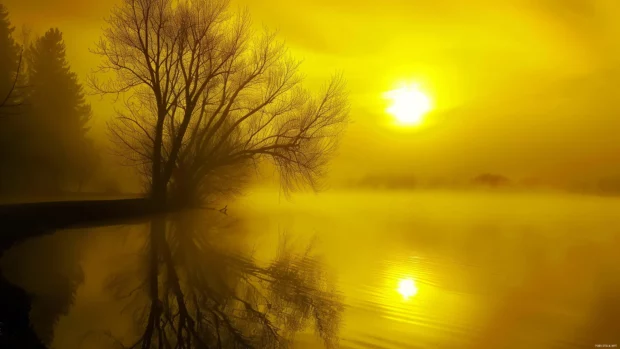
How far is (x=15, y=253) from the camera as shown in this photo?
11773 millimetres

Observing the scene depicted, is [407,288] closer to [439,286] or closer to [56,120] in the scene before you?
[439,286]

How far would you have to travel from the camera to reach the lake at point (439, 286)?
277 inches

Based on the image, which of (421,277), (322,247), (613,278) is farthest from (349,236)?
(613,278)

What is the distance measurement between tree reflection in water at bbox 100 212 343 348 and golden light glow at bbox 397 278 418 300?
4.39ft

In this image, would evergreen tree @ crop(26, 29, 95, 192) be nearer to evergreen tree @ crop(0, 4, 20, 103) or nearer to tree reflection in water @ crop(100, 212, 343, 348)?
evergreen tree @ crop(0, 4, 20, 103)

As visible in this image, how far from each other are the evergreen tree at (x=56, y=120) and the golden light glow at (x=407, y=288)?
973 inches

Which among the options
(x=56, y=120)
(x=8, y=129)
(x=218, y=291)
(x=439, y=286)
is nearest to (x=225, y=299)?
(x=218, y=291)

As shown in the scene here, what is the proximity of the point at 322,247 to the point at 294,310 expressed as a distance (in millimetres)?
7426

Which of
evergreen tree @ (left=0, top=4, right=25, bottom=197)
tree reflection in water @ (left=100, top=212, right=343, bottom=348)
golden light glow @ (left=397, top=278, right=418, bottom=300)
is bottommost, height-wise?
tree reflection in water @ (left=100, top=212, right=343, bottom=348)

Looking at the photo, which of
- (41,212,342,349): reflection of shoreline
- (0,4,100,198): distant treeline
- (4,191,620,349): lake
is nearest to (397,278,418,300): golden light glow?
(4,191,620,349): lake

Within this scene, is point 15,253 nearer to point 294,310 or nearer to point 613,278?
point 294,310

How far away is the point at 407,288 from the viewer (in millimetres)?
10062

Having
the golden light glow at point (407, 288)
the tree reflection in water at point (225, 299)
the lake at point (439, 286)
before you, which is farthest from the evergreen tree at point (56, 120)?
the golden light glow at point (407, 288)

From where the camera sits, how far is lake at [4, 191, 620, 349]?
7031mm
